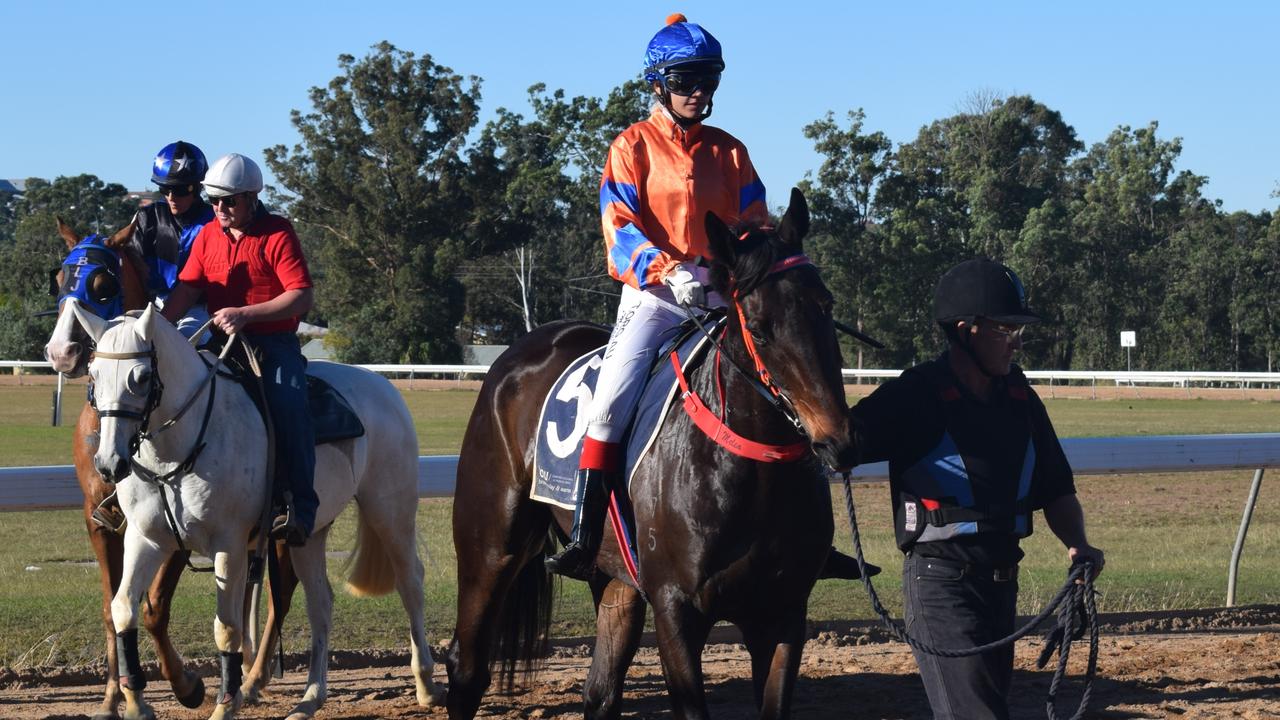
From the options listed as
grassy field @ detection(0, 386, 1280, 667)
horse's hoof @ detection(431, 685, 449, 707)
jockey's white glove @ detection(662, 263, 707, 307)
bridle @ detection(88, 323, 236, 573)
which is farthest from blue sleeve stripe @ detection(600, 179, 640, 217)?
horse's hoof @ detection(431, 685, 449, 707)

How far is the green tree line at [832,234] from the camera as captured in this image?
49.7 m

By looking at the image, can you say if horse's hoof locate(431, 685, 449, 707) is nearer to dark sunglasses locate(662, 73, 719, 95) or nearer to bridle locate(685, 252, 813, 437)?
bridle locate(685, 252, 813, 437)

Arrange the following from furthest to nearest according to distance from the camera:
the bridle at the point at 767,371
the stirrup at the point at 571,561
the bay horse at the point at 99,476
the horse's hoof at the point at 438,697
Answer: the horse's hoof at the point at 438,697, the bay horse at the point at 99,476, the stirrup at the point at 571,561, the bridle at the point at 767,371

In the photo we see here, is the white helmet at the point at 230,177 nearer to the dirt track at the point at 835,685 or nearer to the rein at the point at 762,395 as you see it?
the dirt track at the point at 835,685

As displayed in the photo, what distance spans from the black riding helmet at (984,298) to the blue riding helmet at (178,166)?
3940 mm

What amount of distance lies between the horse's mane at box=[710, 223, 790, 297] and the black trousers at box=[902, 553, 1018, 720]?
915 millimetres

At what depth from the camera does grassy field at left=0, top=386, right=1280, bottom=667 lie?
317 inches

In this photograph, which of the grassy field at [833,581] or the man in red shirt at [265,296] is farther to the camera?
the grassy field at [833,581]

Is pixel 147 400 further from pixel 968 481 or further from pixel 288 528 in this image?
pixel 968 481

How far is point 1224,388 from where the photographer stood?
39.2 meters

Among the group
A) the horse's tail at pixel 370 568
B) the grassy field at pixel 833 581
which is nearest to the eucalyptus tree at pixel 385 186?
the grassy field at pixel 833 581

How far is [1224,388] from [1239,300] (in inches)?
488

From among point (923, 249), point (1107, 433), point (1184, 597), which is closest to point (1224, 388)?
point (923, 249)

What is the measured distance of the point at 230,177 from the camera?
20.5 ft
